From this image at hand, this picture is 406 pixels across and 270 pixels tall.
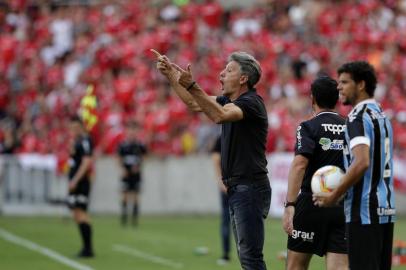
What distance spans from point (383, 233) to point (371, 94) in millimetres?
1082

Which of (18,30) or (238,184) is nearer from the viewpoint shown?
(238,184)

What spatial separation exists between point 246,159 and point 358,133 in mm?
2043

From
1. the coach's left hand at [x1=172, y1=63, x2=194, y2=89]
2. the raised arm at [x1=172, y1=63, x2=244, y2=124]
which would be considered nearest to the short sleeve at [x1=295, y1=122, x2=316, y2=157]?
the raised arm at [x1=172, y1=63, x2=244, y2=124]

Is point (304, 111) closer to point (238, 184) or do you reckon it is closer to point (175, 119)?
point (175, 119)

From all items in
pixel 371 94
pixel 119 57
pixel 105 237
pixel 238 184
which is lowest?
pixel 105 237

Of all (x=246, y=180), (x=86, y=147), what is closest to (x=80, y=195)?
(x=86, y=147)

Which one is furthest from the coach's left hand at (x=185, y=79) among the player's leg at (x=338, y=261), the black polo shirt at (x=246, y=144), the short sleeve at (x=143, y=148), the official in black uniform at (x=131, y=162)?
the short sleeve at (x=143, y=148)

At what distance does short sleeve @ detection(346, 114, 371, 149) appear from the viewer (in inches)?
291

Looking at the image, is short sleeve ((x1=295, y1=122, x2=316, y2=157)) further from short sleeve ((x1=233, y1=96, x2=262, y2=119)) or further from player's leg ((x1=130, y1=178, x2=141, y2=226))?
player's leg ((x1=130, y1=178, x2=141, y2=226))

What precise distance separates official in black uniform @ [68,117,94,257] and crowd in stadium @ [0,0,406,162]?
8365 mm

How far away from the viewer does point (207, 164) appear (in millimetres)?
25609

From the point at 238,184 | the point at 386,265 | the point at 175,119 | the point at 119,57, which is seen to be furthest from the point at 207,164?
the point at 386,265

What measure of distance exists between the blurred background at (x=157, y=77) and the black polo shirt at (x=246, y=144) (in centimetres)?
Result: 1409

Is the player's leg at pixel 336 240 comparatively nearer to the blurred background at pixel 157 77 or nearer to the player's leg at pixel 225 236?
the player's leg at pixel 225 236
